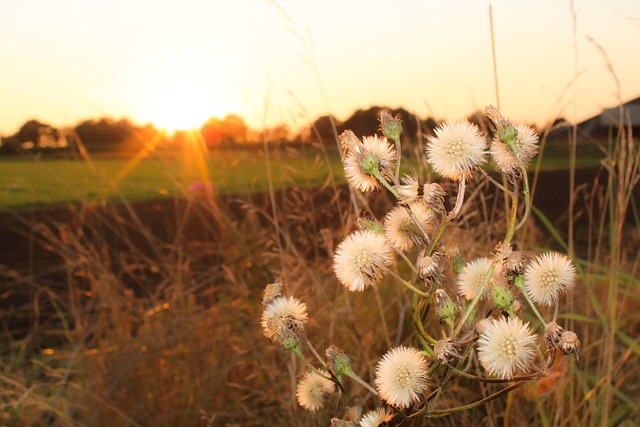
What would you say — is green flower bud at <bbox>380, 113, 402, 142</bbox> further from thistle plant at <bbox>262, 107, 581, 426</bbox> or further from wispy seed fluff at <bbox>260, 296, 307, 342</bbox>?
wispy seed fluff at <bbox>260, 296, 307, 342</bbox>

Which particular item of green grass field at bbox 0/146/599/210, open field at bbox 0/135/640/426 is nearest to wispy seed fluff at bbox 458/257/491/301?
green grass field at bbox 0/146/599/210

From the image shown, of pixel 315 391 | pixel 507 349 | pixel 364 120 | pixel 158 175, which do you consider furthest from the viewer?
pixel 158 175

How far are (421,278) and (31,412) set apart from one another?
8.57 ft

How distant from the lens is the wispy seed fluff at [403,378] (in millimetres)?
1010

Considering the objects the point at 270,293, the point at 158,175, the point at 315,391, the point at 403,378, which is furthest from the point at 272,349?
the point at 158,175

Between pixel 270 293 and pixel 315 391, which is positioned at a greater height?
pixel 270 293

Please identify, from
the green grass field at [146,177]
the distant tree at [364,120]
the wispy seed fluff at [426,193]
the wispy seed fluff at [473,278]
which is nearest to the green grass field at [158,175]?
the green grass field at [146,177]

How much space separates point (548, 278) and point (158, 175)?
62.2ft

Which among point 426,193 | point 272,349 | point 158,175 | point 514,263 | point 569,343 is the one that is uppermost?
point 426,193

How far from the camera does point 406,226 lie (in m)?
1.12

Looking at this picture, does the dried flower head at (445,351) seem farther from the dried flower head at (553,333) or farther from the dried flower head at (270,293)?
the dried flower head at (270,293)

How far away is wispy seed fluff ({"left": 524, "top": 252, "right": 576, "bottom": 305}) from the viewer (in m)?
1.05

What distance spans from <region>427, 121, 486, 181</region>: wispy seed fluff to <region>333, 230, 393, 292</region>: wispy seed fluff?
0.44 feet

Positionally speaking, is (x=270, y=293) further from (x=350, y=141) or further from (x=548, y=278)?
(x=548, y=278)
